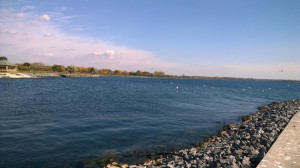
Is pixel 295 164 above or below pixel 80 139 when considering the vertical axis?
above

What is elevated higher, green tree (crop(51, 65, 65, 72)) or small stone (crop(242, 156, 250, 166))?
green tree (crop(51, 65, 65, 72))

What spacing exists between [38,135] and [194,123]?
46.3 ft

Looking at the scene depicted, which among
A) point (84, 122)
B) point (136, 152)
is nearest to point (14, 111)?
point (84, 122)

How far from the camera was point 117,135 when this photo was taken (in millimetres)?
18859

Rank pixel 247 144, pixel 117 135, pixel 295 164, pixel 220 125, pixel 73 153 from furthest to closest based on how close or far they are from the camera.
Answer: pixel 220 125, pixel 117 135, pixel 73 153, pixel 247 144, pixel 295 164

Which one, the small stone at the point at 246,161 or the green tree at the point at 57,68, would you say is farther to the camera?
the green tree at the point at 57,68

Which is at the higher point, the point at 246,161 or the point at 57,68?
the point at 57,68

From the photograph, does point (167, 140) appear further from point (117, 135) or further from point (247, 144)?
point (247, 144)

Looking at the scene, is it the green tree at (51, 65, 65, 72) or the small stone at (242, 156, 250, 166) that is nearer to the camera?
the small stone at (242, 156, 250, 166)

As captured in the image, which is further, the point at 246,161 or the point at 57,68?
the point at 57,68

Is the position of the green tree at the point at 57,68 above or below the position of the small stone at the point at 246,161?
above

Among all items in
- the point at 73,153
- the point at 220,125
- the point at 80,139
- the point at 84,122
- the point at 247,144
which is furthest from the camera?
the point at 220,125

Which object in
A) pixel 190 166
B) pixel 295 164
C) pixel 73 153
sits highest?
pixel 295 164

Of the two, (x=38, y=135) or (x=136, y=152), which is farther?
(x=38, y=135)
